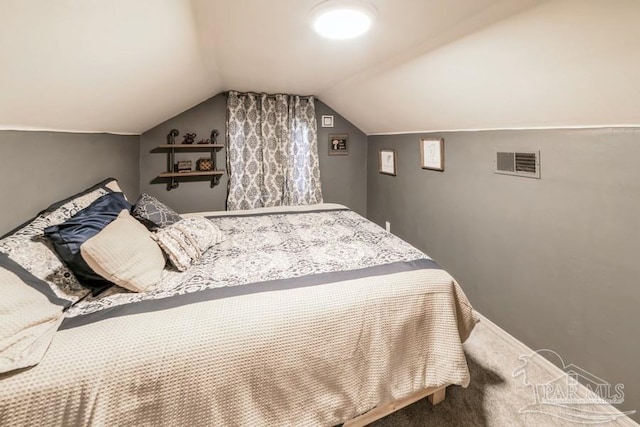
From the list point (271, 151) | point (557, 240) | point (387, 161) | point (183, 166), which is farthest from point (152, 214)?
point (387, 161)

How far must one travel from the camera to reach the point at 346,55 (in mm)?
2256

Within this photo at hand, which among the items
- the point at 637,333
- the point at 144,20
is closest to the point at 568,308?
the point at 637,333

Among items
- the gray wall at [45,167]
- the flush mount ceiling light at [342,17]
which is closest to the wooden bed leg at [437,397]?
the flush mount ceiling light at [342,17]

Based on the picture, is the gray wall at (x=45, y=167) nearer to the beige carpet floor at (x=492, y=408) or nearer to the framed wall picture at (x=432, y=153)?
the beige carpet floor at (x=492, y=408)

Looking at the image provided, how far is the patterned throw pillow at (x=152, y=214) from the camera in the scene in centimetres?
209

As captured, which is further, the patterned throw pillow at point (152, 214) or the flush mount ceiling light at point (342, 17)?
the patterned throw pillow at point (152, 214)

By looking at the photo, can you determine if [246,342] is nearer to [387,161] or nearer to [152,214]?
[152,214]

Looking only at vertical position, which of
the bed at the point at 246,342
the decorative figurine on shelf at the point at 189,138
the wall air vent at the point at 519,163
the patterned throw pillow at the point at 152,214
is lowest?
the bed at the point at 246,342

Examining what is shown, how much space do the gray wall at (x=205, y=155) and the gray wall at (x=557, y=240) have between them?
1.70 m

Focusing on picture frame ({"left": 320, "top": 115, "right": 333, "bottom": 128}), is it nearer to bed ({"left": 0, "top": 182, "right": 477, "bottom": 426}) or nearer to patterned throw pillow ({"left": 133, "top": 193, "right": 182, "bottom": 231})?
patterned throw pillow ({"left": 133, "top": 193, "right": 182, "bottom": 231})

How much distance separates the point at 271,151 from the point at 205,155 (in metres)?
0.81

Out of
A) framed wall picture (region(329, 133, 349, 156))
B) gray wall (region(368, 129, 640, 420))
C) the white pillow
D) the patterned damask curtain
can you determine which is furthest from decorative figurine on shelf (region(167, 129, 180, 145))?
gray wall (region(368, 129, 640, 420))

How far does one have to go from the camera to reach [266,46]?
212 cm

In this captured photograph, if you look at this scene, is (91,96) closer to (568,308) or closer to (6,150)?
(6,150)
